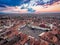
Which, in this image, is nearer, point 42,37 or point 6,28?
point 42,37

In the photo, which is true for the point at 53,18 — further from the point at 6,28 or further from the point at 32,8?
the point at 6,28

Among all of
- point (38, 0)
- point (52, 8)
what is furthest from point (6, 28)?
point (52, 8)

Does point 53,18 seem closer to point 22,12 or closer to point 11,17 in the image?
point 22,12

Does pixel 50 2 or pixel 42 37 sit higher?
pixel 50 2

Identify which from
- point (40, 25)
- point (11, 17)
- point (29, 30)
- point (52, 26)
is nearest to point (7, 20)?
point (11, 17)

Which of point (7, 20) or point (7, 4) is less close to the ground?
point (7, 4)

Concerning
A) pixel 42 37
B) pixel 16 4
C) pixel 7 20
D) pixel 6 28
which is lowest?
pixel 42 37
